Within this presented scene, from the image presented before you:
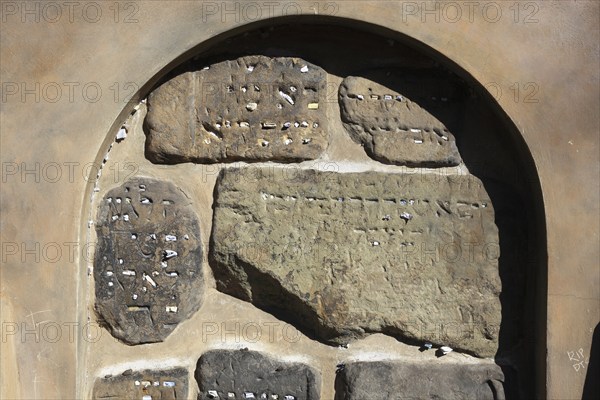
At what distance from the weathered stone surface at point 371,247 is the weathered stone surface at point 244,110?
11 cm

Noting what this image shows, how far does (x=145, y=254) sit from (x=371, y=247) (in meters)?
0.75

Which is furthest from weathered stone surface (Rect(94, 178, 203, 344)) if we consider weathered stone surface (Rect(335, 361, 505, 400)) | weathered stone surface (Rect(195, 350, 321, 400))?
weathered stone surface (Rect(335, 361, 505, 400))

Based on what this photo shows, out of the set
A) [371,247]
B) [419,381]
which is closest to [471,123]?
[371,247]

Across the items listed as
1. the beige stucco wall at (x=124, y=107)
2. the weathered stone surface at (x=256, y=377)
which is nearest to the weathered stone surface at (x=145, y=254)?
the beige stucco wall at (x=124, y=107)

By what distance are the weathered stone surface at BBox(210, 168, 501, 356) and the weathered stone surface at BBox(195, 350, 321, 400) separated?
0.18 metres

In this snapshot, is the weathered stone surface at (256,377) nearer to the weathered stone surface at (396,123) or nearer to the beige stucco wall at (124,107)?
the beige stucco wall at (124,107)

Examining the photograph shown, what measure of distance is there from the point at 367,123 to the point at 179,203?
2.24 feet

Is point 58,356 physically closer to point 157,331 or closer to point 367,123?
point 157,331

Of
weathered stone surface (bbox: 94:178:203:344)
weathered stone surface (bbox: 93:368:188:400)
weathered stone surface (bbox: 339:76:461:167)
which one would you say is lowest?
weathered stone surface (bbox: 93:368:188:400)

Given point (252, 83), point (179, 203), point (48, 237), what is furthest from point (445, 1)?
point (48, 237)

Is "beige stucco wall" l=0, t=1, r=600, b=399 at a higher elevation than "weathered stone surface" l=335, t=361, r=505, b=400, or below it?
higher

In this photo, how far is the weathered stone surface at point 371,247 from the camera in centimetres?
226

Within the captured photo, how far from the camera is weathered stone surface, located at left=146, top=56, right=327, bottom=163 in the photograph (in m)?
2.27

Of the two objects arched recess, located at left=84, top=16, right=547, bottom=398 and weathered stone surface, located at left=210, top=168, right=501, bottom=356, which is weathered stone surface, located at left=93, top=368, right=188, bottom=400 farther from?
arched recess, located at left=84, top=16, right=547, bottom=398
